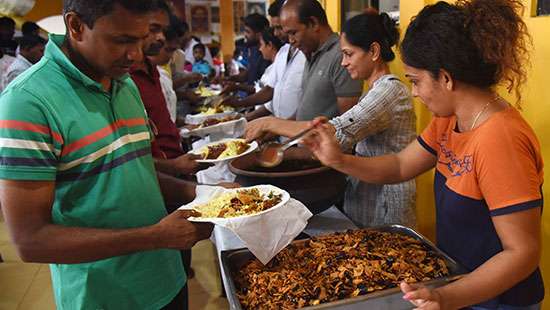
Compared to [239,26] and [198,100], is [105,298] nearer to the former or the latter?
[198,100]

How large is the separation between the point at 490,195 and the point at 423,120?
107 centimetres

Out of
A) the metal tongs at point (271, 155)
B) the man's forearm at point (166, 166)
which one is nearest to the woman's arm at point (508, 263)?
the metal tongs at point (271, 155)

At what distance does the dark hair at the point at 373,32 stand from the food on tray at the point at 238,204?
0.72 meters

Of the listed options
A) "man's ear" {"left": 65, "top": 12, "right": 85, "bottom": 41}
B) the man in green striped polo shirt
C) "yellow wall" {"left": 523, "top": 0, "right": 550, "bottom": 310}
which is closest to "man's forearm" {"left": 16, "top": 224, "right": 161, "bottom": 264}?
the man in green striped polo shirt

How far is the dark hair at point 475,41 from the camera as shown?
85 cm

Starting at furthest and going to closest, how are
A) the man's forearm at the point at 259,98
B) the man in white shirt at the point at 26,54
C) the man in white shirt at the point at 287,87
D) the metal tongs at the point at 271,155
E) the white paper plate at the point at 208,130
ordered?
the man in white shirt at the point at 26,54
the man's forearm at the point at 259,98
the man in white shirt at the point at 287,87
the white paper plate at the point at 208,130
the metal tongs at the point at 271,155

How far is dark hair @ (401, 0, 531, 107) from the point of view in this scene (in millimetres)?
851

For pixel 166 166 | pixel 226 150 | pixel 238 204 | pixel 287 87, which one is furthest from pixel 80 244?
pixel 287 87

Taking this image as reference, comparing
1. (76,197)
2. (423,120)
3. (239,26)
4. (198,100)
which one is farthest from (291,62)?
(239,26)

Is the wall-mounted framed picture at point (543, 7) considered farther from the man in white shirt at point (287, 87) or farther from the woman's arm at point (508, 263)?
the man in white shirt at point (287, 87)

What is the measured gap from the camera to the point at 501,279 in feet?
2.63

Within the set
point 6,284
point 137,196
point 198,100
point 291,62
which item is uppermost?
point 291,62

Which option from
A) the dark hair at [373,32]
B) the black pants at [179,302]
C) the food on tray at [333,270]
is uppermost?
the dark hair at [373,32]

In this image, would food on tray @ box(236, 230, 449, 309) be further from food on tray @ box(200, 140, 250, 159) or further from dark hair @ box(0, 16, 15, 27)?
dark hair @ box(0, 16, 15, 27)
